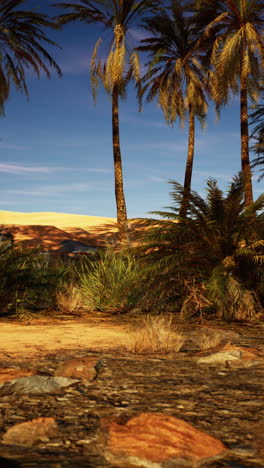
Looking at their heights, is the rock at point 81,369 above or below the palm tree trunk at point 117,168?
below

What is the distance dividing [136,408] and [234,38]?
1835cm

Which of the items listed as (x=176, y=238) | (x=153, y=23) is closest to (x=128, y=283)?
(x=176, y=238)

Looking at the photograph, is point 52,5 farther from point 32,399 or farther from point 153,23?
point 32,399

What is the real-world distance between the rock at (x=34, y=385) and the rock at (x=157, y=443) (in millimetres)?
874

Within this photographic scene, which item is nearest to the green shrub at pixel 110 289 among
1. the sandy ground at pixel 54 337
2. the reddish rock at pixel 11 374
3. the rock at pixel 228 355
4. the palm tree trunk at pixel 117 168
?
the sandy ground at pixel 54 337

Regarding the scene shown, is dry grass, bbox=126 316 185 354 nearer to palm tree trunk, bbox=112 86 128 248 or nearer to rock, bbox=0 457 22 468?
rock, bbox=0 457 22 468

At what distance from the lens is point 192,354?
4480mm

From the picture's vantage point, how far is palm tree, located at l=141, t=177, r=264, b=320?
7152mm

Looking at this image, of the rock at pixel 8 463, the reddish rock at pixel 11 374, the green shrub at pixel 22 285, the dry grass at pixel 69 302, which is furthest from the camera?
the dry grass at pixel 69 302

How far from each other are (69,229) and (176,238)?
84.6 feet

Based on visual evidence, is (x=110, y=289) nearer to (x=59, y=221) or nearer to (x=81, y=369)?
(x=81, y=369)

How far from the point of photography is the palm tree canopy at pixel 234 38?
1855 cm

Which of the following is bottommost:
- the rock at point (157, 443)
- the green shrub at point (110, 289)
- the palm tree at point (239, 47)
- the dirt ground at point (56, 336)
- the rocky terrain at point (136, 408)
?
the dirt ground at point (56, 336)

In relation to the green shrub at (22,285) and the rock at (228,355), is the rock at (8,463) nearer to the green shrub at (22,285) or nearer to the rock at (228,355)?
the rock at (228,355)
